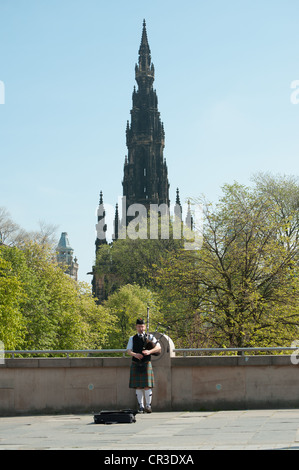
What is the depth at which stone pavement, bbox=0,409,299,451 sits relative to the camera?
8445 millimetres

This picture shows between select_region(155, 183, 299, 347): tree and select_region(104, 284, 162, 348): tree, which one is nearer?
select_region(155, 183, 299, 347): tree

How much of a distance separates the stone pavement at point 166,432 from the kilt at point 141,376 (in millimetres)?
602

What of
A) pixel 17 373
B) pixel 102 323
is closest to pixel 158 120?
pixel 102 323

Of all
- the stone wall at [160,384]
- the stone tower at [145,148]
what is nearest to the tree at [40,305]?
the stone wall at [160,384]

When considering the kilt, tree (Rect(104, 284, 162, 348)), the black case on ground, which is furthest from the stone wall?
tree (Rect(104, 284, 162, 348))

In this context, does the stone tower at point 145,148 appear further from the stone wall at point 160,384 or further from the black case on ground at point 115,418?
the black case on ground at point 115,418

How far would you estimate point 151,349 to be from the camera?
44.4 feet

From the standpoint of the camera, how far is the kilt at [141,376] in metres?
13.4

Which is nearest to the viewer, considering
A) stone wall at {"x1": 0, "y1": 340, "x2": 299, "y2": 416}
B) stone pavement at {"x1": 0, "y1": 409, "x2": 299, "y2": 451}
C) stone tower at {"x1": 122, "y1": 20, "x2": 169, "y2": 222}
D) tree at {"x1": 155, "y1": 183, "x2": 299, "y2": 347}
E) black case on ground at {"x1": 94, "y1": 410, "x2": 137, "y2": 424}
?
stone pavement at {"x1": 0, "y1": 409, "x2": 299, "y2": 451}

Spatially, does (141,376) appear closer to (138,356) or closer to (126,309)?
(138,356)

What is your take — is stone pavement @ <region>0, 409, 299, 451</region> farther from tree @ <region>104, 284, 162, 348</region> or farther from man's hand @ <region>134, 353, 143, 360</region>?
tree @ <region>104, 284, 162, 348</region>

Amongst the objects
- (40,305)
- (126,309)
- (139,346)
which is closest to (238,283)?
(139,346)

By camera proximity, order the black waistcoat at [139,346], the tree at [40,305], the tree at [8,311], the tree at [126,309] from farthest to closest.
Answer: the tree at [126,309], the tree at [40,305], the tree at [8,311], the black waistcoat at [139,346]

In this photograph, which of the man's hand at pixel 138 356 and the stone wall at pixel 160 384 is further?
the stone wall at pixel 160 384
